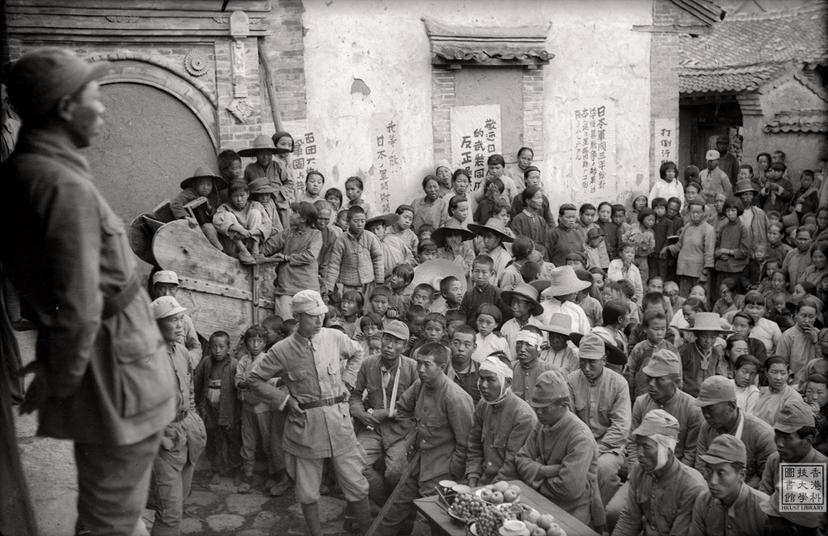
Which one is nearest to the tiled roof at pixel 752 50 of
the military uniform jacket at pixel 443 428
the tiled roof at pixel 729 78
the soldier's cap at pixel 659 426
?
the tiled roof at pixel 729 78

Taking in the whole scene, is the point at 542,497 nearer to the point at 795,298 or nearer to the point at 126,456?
the point at 126,456

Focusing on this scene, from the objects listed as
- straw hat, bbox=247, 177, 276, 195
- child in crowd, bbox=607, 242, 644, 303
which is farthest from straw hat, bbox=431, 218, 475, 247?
straw hat, bbox=247, 177, 276, 195

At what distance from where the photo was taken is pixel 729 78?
64.5 ft

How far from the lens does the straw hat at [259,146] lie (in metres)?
10.7

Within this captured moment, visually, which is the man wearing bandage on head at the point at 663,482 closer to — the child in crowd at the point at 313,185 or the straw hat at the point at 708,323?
the straw hat at the point at 708,323

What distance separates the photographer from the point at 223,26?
11406 mm

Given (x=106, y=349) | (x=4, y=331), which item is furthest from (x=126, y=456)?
(x=4, y=331)

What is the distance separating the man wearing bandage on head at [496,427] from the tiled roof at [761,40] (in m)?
16.9

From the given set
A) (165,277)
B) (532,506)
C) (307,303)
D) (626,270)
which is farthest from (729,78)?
(532,506)

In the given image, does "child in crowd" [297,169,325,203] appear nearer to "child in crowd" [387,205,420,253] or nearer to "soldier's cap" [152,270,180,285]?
"child in crowd" [387,205,420,253]

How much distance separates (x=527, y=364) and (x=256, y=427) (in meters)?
2.87

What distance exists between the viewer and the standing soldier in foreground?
263 cm

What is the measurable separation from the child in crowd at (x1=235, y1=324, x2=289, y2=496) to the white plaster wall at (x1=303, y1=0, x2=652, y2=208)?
4.84 m

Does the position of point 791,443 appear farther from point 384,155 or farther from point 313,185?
point 384,155
